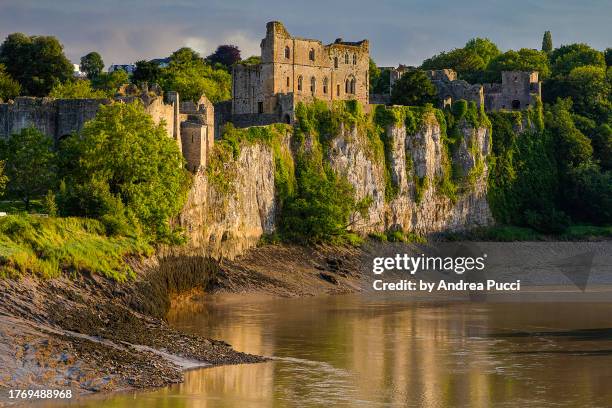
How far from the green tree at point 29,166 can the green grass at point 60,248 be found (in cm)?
581

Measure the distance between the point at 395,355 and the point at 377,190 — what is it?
3507 centimetres

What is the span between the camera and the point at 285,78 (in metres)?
87.2

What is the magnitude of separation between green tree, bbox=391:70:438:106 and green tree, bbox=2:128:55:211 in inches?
1318

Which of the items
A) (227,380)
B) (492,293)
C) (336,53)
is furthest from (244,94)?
(227,380)

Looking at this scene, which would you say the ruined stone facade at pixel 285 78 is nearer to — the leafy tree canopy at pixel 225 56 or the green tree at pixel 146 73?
the green tree at pixel 146 73

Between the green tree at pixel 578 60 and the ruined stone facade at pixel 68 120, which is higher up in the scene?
the green tree at pixel 578 60

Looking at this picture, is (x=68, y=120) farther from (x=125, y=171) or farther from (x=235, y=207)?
(x=235, y=207)

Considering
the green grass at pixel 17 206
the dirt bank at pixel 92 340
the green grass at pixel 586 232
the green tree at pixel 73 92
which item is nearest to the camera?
the dirt bank at pixel 92 340

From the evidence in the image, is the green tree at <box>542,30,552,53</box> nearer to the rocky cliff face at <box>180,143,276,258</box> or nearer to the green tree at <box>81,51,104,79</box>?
the green tree at <box>81,51,104,79</box>

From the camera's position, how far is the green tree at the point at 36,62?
92.9 meters

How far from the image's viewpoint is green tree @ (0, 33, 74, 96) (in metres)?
92.9

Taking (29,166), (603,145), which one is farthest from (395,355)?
(603,145)

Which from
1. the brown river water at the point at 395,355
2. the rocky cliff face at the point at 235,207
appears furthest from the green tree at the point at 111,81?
the brown river water at the point at 395,355

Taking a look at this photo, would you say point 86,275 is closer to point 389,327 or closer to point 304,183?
point 389,327
